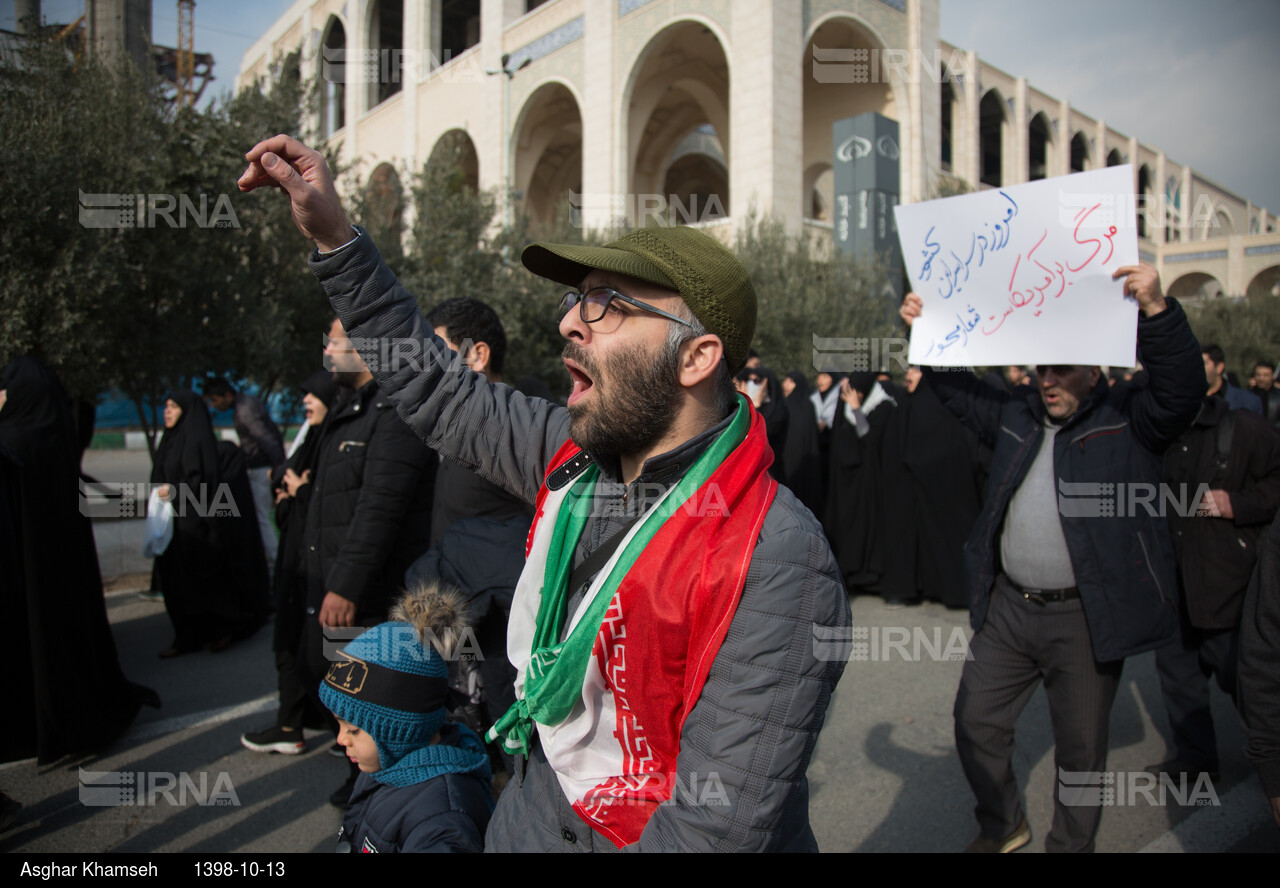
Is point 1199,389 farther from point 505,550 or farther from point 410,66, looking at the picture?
point 410,66

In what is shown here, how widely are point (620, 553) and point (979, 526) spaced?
8.00ft

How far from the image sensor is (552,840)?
1.41 m

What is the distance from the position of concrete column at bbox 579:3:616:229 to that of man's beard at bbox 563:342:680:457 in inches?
780

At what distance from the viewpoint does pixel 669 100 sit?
84.8 feet

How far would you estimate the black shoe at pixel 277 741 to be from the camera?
4.17 m

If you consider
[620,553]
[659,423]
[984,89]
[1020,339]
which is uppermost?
[984,89]

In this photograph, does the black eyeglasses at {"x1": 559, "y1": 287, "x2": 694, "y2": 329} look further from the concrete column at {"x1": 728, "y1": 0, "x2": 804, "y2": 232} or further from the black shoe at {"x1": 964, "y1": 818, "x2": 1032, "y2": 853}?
the concrete column at {"x1": 728, "y1": 0, "x2": 804, "y2": 232}

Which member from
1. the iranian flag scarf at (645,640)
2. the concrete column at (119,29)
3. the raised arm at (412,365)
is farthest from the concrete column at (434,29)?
the iranian flag scarf at (645,640)

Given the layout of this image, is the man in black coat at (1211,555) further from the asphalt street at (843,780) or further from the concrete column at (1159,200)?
the concrete column at (1159,200)

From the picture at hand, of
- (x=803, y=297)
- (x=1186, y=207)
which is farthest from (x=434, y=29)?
(x=1186, y=207)

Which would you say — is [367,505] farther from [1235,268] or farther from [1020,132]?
[1235,268]

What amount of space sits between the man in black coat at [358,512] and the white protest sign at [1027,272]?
2285mm

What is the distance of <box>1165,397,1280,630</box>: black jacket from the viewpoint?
3.76 meters

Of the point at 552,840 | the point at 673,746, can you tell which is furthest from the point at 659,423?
the point at 552,840
